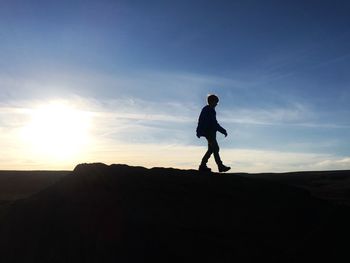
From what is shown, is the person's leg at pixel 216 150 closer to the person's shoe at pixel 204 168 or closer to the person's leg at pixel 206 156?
the person's leg at pixel 206 156

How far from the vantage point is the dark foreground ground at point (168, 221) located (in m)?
7.88

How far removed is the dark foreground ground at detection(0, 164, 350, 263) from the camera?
25.9ft

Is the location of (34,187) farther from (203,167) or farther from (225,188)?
(225,188)

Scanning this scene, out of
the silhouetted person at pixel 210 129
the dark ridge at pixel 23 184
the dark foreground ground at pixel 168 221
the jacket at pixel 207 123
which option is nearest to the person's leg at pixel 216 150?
the silhouetted person at pixel 210 129

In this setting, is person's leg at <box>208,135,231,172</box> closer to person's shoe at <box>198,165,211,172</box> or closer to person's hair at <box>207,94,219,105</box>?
person's shoe at <box>198,165,211,172</box>

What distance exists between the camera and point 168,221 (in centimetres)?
827

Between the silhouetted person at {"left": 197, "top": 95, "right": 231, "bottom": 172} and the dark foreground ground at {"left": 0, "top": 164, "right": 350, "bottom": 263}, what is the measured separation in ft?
4.67

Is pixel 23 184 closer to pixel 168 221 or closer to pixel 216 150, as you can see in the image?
pixel 216 150

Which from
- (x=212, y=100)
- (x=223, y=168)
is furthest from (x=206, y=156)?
(x=212, y=100)

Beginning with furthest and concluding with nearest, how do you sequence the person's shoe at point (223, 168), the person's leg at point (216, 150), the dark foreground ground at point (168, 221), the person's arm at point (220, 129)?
the person's arm at point (220, 129), the person's leg at point (216, 150), the person's shoe at point (223, 168), the dark foreground ground at point (168, 221)

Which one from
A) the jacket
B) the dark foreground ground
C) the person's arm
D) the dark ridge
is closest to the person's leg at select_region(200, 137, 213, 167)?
the jacket

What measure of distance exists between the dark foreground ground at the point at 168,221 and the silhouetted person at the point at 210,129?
1425 mm

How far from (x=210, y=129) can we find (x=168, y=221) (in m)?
3.95

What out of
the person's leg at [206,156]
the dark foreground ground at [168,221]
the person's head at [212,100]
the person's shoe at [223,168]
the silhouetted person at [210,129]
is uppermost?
the person's head at [212,100]
